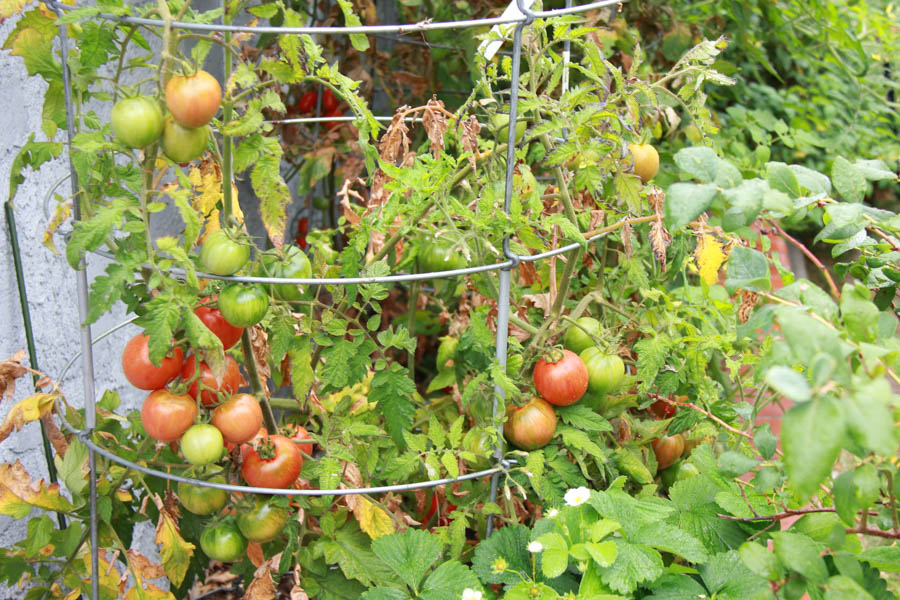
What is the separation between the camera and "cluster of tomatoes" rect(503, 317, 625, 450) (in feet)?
3.97

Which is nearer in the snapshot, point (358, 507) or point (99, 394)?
point (358, 507)

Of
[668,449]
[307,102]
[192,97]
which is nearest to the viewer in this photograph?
[192,97]

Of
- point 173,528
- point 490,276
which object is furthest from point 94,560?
point 490,276

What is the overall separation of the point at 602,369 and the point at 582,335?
0.29 feet

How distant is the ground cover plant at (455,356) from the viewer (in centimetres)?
99

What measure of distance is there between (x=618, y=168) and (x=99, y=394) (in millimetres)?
1271

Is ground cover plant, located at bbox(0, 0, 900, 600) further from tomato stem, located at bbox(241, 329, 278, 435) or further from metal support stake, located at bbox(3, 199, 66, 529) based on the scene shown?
metal support stake, located at bbox(3, 199, 66, 529)

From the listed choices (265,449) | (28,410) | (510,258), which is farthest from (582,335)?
(28,410)

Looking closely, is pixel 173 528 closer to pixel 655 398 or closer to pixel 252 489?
pixel 252 489

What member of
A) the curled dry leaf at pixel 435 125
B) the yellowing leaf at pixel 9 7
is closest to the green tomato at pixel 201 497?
the curled dry leaf at pixel 435 125

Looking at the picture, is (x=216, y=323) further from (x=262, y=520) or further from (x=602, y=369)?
(x=602, y=369)

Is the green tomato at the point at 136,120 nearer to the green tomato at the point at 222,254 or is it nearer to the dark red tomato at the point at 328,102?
the green tomato at the point at 222,254

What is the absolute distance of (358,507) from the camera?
1.26 m

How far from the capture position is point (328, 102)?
244 cm
